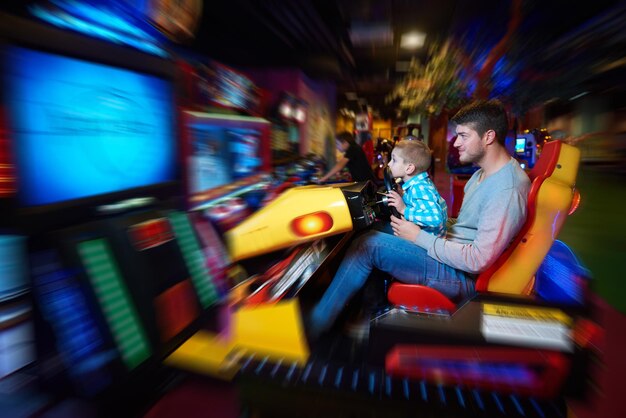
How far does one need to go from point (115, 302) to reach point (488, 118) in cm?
132

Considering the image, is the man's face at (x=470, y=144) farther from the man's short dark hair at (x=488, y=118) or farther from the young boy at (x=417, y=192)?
Answer: the young boy at (x=417, y=192)

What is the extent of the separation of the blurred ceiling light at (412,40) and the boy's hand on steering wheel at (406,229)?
502cm

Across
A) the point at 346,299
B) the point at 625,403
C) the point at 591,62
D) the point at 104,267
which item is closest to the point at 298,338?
the point at 346,299

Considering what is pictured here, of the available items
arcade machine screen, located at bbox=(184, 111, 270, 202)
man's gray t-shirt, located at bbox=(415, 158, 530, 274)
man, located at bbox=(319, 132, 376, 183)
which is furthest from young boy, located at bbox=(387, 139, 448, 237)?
man, located at bbox=(319, 132, 376, 183)

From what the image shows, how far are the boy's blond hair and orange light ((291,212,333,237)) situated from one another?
583 mm

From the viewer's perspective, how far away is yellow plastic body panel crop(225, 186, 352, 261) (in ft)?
3.97

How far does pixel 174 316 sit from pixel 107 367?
26 centimetres

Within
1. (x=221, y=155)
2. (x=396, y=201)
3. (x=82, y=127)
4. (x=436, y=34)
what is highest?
(x=436, y=34)

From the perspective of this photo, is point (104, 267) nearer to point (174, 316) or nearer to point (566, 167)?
point (174, 316)

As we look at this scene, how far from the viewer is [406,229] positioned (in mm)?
1366

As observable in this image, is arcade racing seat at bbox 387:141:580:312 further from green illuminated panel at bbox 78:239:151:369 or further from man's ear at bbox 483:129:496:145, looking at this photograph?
green illuminated panel at bbox 78:239:151:369

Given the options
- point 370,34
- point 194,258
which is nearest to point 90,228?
point 194,258

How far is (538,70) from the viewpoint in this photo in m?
2.54

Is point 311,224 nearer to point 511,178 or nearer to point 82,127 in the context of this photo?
point 511,178
